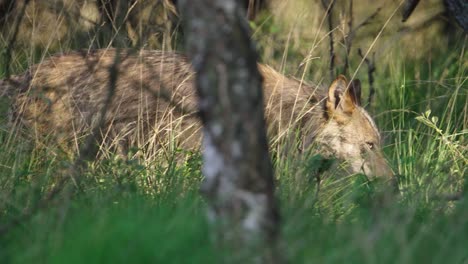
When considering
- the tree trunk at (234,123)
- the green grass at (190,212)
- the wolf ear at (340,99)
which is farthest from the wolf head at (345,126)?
the tree trunk at (234,123)

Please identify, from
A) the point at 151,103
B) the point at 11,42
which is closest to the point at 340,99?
the point at 151,103

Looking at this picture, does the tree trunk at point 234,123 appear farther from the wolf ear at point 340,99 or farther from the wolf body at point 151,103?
the wolf ear at point 340,99

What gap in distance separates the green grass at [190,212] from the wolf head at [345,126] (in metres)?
0.41

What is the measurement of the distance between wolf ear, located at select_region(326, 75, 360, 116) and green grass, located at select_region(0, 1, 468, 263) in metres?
0.60

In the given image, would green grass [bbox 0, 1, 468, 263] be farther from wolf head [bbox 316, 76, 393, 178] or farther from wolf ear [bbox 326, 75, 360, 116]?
wolf ear [bbox 326, 75, 360, 116]

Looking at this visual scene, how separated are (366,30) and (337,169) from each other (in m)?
3.58

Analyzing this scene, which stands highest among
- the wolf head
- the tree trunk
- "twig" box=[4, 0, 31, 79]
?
the tree trunk

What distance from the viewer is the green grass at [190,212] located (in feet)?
11.3

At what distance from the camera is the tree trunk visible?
10.6ft

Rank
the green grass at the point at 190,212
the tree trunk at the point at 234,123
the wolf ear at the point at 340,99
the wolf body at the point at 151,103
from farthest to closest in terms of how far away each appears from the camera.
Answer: the wolf ear at the point at 340,99, the wolf body at the point at 151,103, the green grass at the point at 190,212, the tree trunk at the point at 234,123

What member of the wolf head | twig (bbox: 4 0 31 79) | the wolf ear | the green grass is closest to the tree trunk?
the green grass

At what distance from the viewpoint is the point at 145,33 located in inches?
336

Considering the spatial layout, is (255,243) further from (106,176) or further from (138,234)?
(106,176)

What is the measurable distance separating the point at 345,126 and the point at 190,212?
338cm
